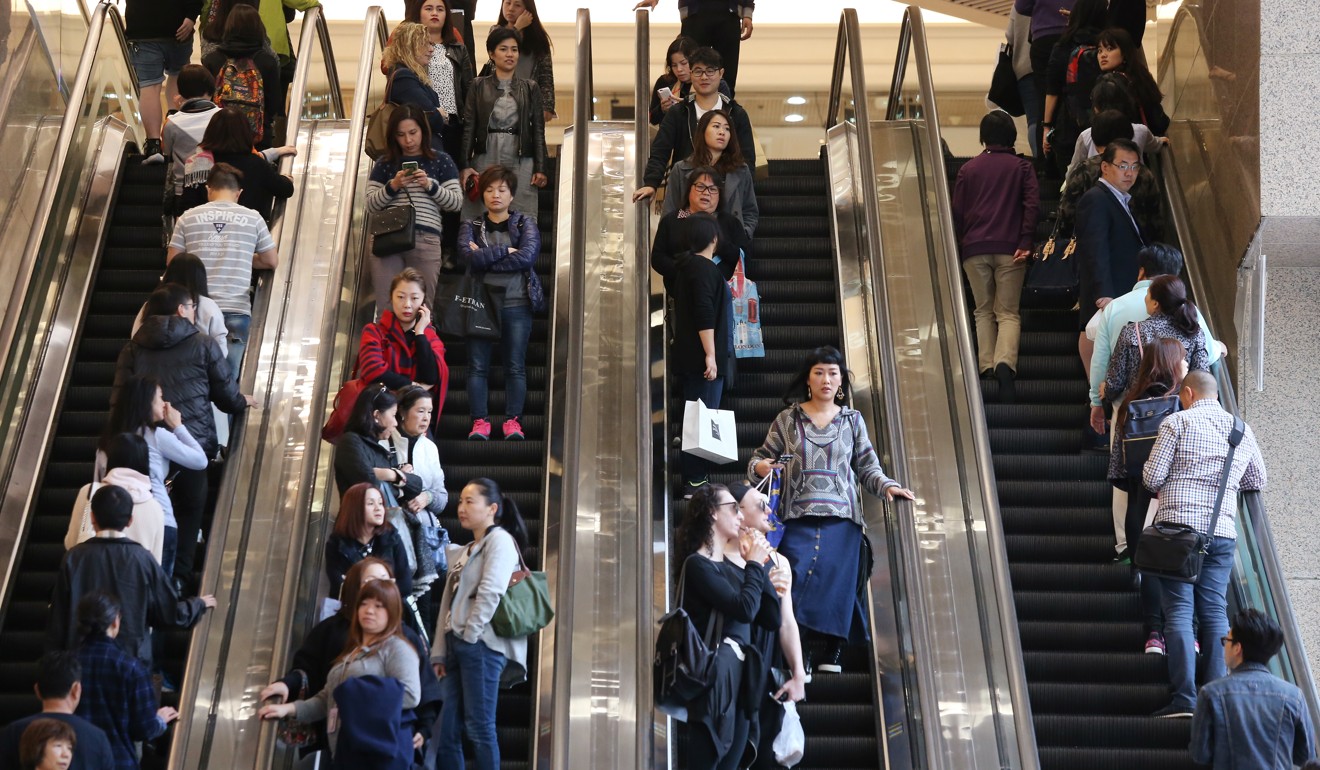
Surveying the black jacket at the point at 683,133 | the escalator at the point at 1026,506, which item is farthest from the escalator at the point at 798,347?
the black jacket at the point at 683,133

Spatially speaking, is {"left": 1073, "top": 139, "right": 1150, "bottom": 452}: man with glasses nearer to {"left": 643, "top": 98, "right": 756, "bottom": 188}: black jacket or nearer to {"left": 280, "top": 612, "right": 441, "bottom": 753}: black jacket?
{"left": 643, "top": 98, "right": 756, "bottom": 188}: black jacket

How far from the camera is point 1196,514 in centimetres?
785

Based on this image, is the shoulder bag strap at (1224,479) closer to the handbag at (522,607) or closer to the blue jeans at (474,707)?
the handbag at (522,607)

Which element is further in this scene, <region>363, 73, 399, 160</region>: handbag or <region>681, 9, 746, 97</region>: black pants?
<region>681, 9, 746, 97</region>: black pants

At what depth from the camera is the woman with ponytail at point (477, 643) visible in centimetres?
734

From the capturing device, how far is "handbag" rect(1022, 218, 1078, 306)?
405 inches

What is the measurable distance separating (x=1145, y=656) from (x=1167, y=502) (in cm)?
82

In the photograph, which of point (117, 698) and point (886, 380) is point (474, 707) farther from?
point (886, 380)

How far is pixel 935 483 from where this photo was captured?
30.1ft

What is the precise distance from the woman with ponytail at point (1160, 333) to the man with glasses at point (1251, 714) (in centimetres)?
204

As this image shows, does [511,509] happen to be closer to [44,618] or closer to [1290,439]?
[44,618]

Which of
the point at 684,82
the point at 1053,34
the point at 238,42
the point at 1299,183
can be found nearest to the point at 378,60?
the point at 238,42

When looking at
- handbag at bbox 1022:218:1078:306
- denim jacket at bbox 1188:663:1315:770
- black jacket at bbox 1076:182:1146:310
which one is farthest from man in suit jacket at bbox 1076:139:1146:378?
denim jacket at bbox 1188:663:1315:770

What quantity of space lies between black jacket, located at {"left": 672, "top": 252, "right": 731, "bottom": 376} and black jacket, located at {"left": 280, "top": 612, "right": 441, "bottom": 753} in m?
2.80
